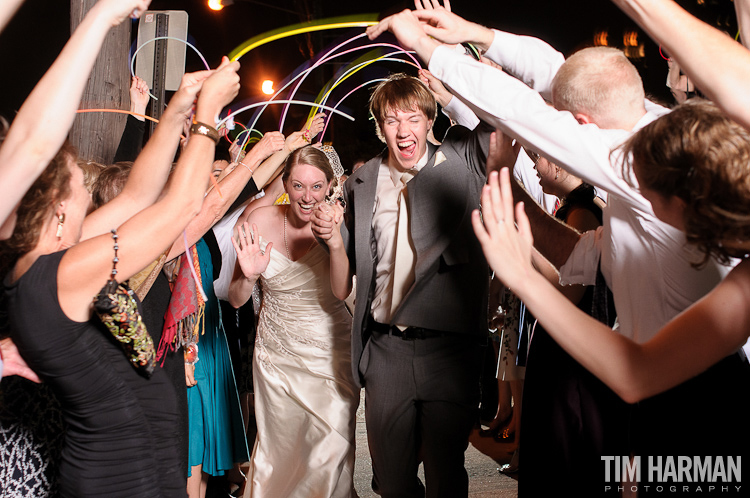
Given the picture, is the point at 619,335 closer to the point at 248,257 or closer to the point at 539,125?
the point at 539,125

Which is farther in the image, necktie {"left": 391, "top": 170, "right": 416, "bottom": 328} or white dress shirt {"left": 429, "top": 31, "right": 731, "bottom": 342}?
necktie {"left": 391, "top": 170, "right": 416, "bottom": 328}

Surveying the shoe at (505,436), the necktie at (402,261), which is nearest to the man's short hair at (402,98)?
the necktie at (402,261)

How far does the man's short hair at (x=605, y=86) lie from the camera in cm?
173

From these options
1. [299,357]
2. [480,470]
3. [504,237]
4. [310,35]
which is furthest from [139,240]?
[310,35]

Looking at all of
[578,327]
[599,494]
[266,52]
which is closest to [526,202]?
[578,327]

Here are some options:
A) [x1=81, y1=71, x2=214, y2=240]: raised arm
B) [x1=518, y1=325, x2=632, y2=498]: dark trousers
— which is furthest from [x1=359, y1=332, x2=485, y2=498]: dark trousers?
[x1=81, y1=71, x2=214, y2=240]: raised arm

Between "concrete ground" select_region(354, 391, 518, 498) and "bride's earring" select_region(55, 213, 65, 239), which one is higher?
"bride's earring" select_region(55, 213, 65, 239)

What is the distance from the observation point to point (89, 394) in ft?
5.13

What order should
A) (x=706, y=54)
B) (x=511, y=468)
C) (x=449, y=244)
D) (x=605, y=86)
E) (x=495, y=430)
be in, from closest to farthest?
(x=706, y=54), (x=605, y=86), (x=449, y=244), (x=511, y=468), (x=495, y=430)

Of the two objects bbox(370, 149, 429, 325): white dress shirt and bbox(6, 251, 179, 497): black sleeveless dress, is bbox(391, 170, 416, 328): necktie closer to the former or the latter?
bbox(370, 149, 429, 325): white dress shirt

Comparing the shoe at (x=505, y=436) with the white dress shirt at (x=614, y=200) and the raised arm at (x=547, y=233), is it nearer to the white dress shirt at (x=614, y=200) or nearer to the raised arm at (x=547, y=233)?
the raised arm at (x=547, y=233)

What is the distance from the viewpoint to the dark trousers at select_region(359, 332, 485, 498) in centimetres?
257

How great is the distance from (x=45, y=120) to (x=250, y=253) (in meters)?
1.75

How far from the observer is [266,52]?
11.2 meters
